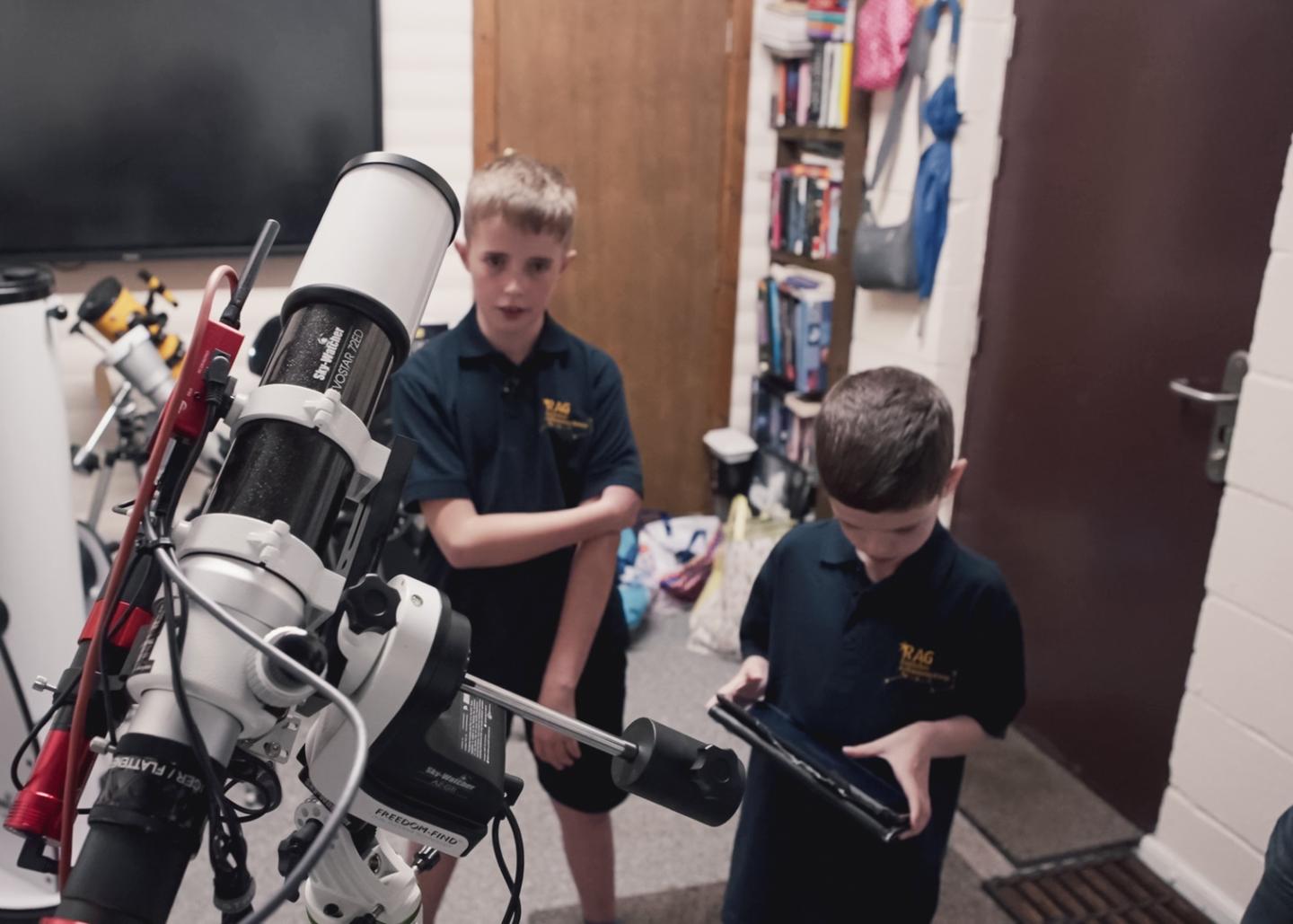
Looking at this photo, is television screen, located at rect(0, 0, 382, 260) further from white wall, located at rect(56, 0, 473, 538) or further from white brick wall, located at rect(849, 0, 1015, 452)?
white brick wall, located at rect(849, 0, 1015, 452)

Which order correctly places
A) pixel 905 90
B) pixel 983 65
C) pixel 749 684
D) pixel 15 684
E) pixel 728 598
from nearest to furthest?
pixel 749 684 < pixel 15 684 < pixel 983 65 < pixel 905 90 < pixel 728 598

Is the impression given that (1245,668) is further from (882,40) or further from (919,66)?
(882,40)

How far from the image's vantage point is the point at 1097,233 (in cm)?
224

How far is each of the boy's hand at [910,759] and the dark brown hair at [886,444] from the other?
25cm

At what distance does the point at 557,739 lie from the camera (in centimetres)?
143

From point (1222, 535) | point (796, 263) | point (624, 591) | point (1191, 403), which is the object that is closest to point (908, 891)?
point (1222, 535)

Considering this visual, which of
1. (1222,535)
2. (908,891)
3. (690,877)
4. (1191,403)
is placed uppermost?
(1191,403)

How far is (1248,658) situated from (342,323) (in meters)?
1.79

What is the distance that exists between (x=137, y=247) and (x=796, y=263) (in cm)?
193

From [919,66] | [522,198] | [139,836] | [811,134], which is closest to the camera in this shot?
[139,836]

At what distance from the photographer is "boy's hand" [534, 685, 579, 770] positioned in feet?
4.62

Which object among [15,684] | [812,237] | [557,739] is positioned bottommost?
[15,684]

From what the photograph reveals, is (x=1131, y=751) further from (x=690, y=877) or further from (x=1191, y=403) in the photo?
(x=690, y=877)

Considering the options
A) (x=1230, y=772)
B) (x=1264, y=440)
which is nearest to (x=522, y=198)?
(x=1264, y=440)
